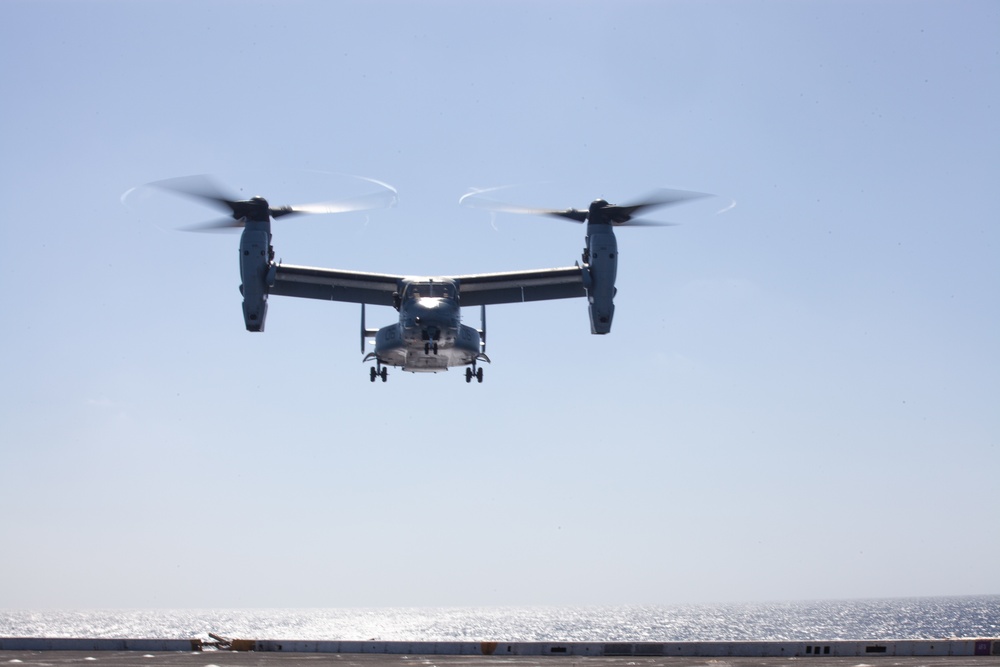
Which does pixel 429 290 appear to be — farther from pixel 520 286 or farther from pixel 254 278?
pixel 254 278

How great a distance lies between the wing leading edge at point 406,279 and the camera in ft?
128

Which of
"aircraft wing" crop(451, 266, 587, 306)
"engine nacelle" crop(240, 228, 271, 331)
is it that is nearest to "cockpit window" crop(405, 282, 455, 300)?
"aircraft wing" crop(451, 266, 587, 306)

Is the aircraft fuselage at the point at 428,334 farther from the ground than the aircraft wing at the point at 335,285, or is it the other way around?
the aircraft wing at the point at 335,285

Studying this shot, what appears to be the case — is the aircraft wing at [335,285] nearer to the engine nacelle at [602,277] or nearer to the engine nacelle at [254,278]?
the engine nacelle at [254,278]

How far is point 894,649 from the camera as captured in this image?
33094mm

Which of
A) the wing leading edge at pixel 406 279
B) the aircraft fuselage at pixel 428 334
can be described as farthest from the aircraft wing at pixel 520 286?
the aircraft fuselage at pixel 428 334

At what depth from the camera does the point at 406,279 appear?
3800cm

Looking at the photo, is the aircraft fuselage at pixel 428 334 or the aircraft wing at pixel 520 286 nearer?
the aircraft fuselage at pixel 428 334

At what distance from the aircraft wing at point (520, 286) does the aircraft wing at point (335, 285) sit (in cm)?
312

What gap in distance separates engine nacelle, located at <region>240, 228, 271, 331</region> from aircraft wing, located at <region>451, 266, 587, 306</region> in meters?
7.35

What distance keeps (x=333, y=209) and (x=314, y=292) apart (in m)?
3.56

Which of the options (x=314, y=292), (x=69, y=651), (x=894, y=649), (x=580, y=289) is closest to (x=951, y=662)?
(x=894, y=649)

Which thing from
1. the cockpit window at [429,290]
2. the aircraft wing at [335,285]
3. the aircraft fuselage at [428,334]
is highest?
the aircraft wing at [335,285]

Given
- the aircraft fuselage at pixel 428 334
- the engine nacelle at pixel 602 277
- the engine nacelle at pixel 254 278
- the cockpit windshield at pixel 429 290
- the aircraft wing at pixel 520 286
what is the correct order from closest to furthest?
the aircraft fuselage at pixel 428 334 < the engine nacelle at pixel 254 278 < the cockpit windshield at pixel 429 290 < the engine nacelle at pixel 602 277 < the aircraft wing at pixel 520 286
